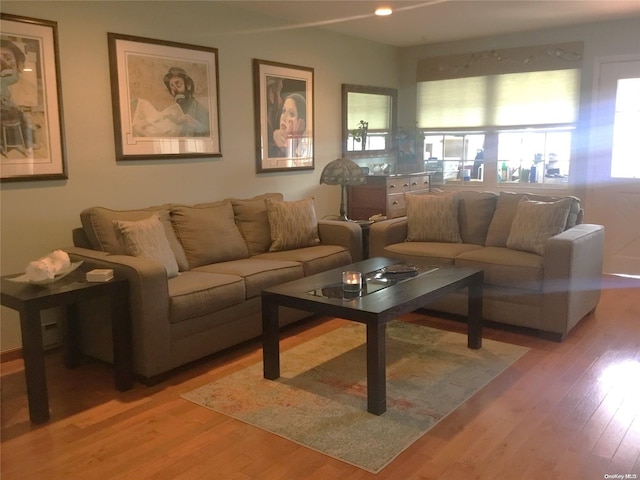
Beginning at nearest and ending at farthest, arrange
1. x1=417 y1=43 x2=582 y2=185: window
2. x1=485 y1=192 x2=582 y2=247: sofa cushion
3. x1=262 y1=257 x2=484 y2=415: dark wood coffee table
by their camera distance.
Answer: x1=262 y1=257 x2=484 y2=415: dark wood coffee table, x1=485 y1=192 x2=582 y2=247: sofa cushion, x1=417 y1=43 x2=582 y2=185: window

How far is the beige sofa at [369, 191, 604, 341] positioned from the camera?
3674mm

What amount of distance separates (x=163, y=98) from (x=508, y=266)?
2.70 metres

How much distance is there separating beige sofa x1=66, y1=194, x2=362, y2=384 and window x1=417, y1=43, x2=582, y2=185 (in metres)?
2.43

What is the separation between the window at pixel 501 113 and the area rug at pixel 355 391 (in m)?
2.85

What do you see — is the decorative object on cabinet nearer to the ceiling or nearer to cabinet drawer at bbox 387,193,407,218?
cabinet drawer at bbox 387,193,407,218

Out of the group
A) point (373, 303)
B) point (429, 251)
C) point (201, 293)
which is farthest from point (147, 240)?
point (429, 251)

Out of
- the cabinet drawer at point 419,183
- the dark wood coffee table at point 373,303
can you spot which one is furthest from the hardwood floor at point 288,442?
the cabinet drawer at point 419,183

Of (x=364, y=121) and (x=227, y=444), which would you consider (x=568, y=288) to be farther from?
(x=364, y=121)

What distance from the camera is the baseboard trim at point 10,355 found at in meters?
3.44

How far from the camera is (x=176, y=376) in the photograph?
10.6 feet

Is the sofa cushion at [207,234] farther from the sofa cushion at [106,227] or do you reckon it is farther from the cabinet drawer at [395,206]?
the cabinet drawer at [395,206]

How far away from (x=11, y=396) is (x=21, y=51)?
195 cm

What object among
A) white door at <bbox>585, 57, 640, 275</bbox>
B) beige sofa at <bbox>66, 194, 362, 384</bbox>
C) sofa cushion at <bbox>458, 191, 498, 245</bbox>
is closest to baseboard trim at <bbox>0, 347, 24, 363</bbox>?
beige sofa at <bbox>66, 194, 362, 384</bbox>

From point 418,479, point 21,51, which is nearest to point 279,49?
point 21,51
